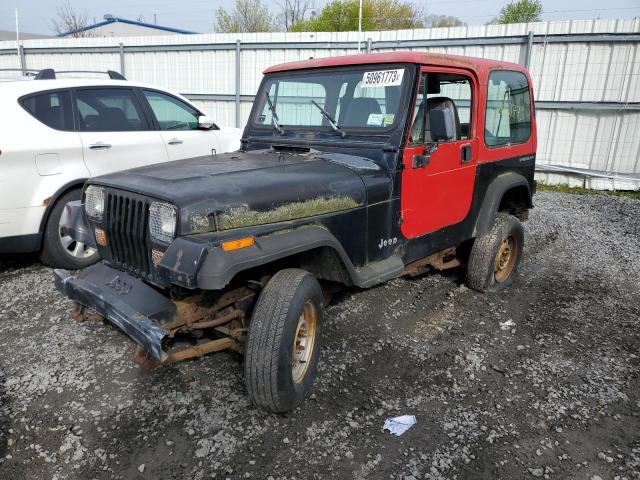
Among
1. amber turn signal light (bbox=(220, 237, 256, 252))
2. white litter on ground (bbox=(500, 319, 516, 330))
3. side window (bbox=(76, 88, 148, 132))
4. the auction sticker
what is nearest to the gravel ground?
white litter on ground (bbox=(500, 319, 516, 330))

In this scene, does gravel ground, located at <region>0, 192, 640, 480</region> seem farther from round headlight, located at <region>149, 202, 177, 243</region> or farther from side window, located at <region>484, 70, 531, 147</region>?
side window, located at <region>484, 70, 531, 147</region>

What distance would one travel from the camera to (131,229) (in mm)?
2762

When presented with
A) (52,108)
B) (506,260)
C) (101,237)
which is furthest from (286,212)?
(52,108)

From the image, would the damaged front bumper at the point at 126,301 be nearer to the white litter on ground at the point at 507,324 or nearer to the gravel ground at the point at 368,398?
the gravel ground at the point at 368,398

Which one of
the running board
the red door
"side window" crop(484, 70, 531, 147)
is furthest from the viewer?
Answer: "side window" crop(484, 70, 531, 147)

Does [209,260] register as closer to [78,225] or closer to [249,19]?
[78,225]

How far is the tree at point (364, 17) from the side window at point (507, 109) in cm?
2782

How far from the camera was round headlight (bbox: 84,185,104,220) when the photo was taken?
9.71 ft

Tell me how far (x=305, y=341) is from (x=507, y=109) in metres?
2.91

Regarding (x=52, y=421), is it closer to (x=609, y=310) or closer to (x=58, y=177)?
(x=58, y=177)

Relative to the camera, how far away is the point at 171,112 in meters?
5.97

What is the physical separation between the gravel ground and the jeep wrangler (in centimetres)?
29

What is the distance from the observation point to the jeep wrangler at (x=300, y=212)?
8.50 ft

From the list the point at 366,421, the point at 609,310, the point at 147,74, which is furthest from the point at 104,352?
the point at 147,74
